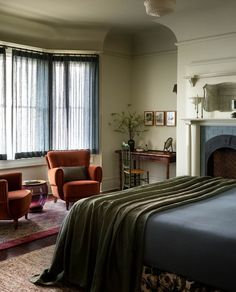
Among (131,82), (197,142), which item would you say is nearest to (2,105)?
(131,82)

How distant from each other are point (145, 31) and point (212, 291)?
5792 mm

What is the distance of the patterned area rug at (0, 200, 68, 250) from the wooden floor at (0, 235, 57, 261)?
3.1 inches

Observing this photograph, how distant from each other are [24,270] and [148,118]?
15.0 feet

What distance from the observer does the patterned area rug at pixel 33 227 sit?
13.5 ft

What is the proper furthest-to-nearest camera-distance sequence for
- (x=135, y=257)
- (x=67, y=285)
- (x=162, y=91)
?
(x=162, y=91) → (x=67, y=285) → (x=135, y=257)

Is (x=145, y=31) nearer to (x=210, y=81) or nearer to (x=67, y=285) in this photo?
(x=210, y=81)

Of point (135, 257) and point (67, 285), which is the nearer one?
point (135, 257)

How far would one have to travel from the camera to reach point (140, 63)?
7.37 m

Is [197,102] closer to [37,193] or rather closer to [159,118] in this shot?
[159,118]

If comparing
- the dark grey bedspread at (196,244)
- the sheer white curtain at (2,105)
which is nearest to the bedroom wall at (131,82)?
the sheer white curtain at (2,105)

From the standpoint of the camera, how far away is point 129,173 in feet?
21.5

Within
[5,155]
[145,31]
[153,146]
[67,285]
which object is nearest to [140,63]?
[145,31]

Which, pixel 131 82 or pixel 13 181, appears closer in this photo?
pixel 13 181

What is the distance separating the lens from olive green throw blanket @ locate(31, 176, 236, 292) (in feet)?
8.27
